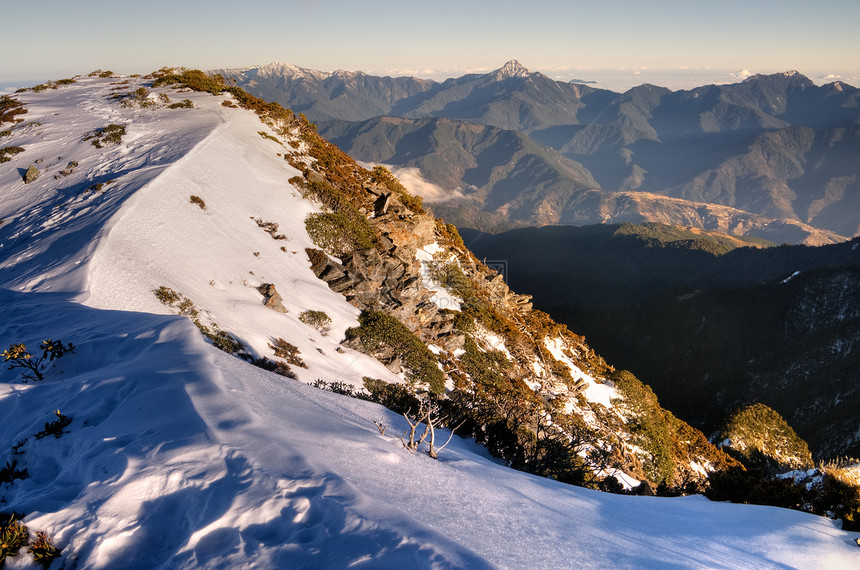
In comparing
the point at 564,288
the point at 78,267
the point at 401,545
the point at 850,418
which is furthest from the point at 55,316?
the point at 564,288

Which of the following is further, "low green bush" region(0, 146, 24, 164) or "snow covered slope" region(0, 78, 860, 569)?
"low green bush" region(0, 146, 24, 164)

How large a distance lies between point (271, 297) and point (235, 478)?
14.6m

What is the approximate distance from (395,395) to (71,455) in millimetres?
11706

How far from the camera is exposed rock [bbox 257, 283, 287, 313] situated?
60.6 feet

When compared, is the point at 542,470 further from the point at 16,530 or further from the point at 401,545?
the point at 16,530

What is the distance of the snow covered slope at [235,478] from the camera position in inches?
172

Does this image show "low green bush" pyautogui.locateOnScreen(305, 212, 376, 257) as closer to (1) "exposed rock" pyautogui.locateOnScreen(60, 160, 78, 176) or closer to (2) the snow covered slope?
(2) the snow covered slope

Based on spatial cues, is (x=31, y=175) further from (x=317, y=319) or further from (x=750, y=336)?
(x=750, y=336)

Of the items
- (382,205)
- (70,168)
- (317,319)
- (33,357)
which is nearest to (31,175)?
(70,168)

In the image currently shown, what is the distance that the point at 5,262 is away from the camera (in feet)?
51.9

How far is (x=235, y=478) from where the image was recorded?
16.1 ft

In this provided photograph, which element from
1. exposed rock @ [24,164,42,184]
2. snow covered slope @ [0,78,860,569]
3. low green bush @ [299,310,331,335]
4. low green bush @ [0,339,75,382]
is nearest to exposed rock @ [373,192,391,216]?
low green bush @ [299,310,331,335]

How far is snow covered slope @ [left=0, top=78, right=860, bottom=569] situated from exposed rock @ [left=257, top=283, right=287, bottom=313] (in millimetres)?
2277

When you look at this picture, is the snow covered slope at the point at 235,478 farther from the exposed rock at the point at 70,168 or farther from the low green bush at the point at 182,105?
the low green bush at the point at 182,105
